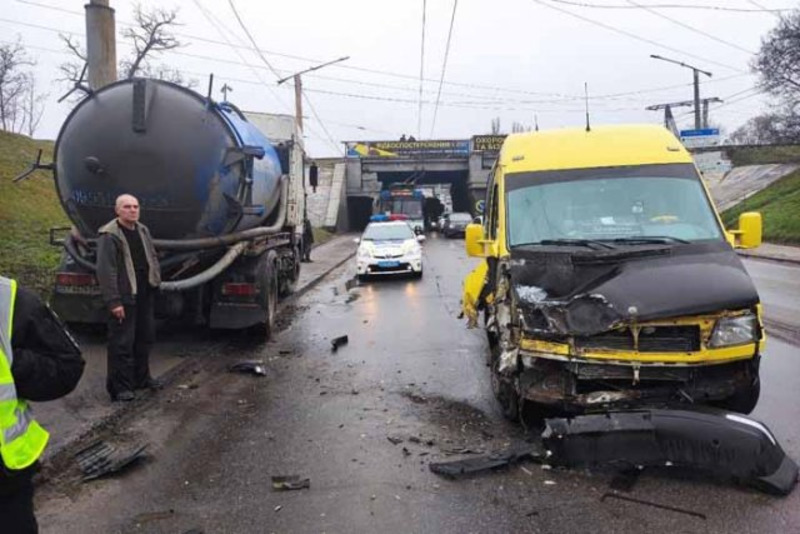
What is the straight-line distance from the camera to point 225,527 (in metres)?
3.95

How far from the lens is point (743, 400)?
485 centimetres

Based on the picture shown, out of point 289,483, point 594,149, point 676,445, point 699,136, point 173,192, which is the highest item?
point 699,136

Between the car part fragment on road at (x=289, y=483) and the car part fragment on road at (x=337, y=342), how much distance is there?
4460 millimetres

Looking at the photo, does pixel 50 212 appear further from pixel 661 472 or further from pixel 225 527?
pixel 661 472

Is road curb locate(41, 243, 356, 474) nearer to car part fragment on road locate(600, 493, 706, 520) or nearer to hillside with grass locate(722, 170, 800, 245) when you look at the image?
car part fragment on road locate(600, 493, 706, 520)

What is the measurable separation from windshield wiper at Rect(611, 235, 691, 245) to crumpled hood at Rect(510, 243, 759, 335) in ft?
0.58

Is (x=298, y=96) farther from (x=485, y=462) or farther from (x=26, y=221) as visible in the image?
(x=485, y=462)

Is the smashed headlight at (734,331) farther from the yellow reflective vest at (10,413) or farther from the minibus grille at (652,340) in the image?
the yellow reflective vest at (10,413)

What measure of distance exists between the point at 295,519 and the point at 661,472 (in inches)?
91.6

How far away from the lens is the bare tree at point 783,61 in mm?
36469

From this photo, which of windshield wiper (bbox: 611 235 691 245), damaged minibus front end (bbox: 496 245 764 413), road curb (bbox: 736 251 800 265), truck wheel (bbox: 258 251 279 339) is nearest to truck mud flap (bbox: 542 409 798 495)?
damaged minibus front end (bbox: 496 245 764 413)

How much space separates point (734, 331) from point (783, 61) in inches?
1517


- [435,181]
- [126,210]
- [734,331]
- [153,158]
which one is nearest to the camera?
[734,331]

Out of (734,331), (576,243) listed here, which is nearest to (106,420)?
(576,243)
